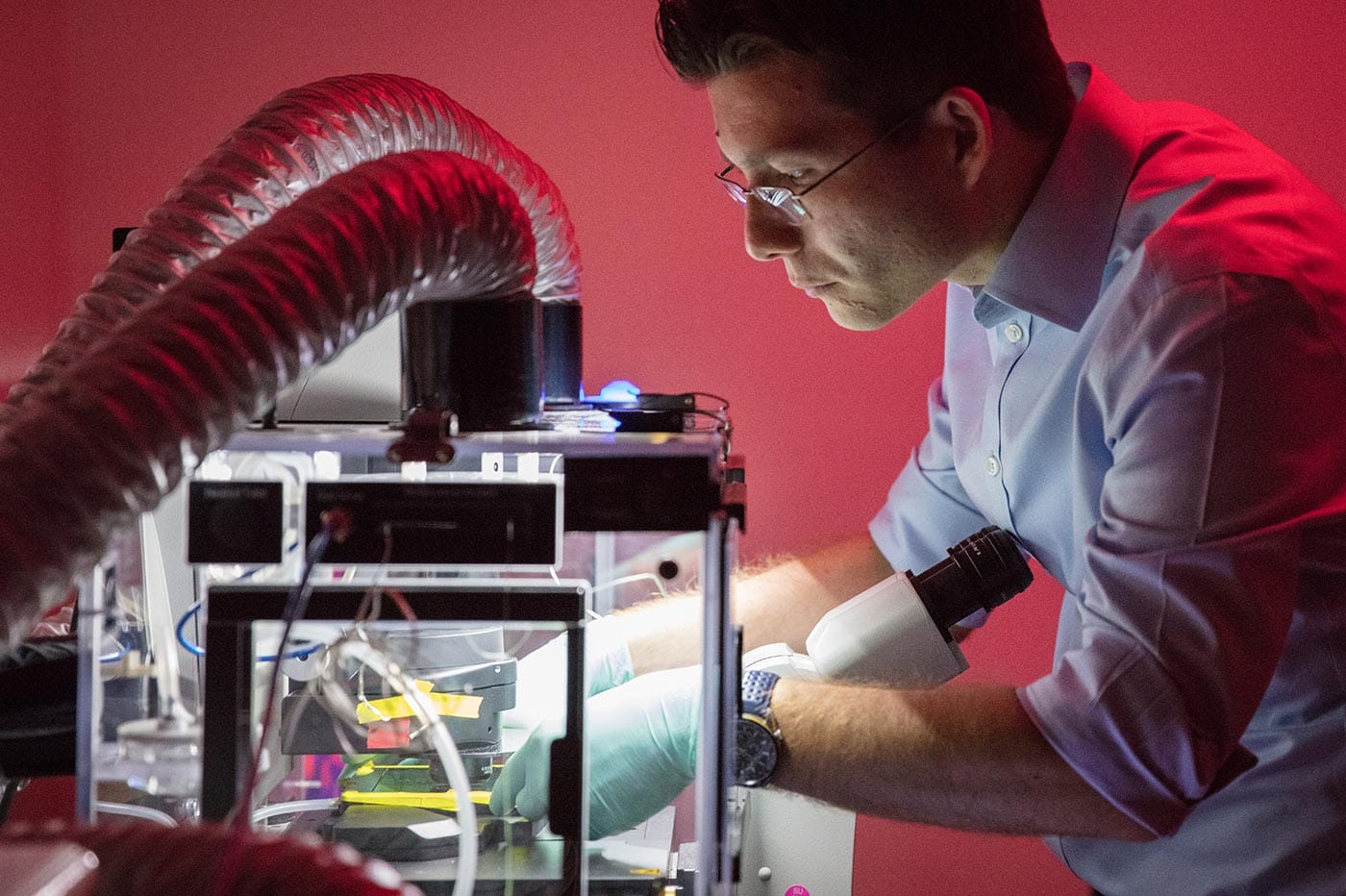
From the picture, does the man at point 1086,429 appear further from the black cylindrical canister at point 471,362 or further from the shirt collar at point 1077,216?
the black cylindrical canister at point 471,362

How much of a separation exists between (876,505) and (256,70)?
1.52 m

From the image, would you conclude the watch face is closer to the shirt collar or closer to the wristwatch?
the wristwatch

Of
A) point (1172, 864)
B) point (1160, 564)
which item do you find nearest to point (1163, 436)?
point (1160, 564)

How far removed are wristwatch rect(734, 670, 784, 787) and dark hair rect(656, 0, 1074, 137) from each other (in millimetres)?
588

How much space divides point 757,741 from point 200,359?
56 cm

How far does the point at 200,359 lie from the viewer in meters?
0.59

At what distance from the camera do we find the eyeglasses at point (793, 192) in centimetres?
115

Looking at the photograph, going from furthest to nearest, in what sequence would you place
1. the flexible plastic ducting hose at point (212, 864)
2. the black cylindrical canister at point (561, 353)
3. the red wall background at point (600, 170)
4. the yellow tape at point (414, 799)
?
the red wall background at point (600, 170)
the black cylindrical canister at point (561, 353)
the yellow tape at point (414, 799)
the flexible plastic ducting hose at point (212, 864)

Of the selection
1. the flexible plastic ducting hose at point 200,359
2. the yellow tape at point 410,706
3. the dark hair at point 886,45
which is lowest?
the yellow tape at point 410,706

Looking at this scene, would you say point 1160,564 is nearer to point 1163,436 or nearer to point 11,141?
point 1163,436

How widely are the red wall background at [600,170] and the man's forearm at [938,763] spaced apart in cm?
124

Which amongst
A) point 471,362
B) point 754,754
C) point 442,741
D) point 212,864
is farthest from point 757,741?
point 212,864

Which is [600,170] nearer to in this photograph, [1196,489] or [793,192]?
[793,192]

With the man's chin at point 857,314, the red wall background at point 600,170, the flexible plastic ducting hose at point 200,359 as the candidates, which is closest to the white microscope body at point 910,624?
the man's chin at point 857,314
